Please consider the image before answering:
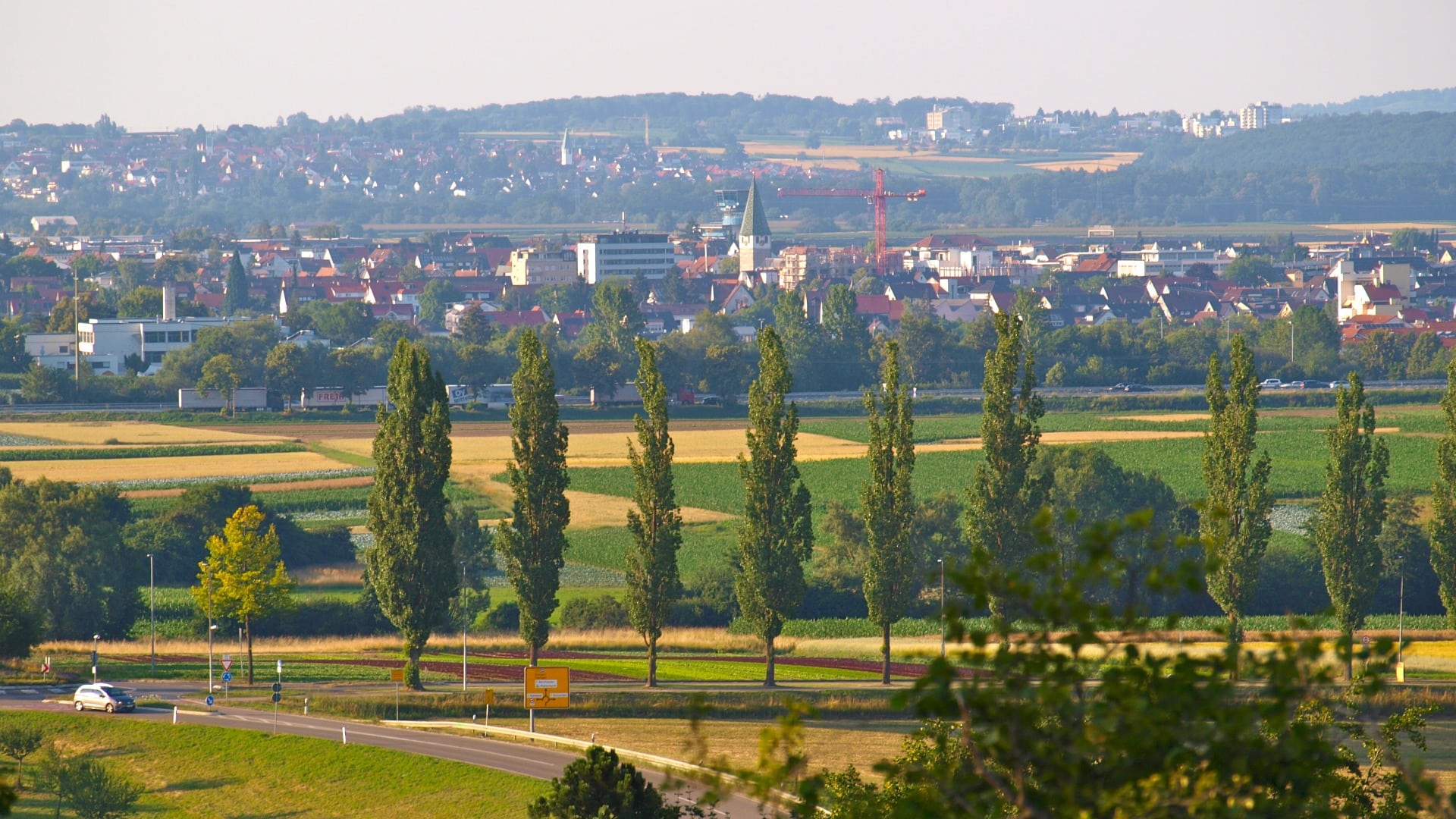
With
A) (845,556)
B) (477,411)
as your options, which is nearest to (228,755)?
(845,556)

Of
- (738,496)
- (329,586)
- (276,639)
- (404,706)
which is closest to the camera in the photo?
(404,706)

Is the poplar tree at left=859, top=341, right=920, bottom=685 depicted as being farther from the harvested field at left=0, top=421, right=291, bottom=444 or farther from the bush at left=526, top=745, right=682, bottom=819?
the harvested field at left=0, top=421, right=291, bottom=444

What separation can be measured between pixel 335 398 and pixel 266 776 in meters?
76.6

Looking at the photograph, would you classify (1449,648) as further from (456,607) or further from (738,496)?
(738,496)

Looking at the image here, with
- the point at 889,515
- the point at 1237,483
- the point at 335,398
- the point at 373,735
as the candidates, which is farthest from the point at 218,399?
the point at 1237,483

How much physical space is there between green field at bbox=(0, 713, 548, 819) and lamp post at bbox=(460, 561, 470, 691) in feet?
21.9

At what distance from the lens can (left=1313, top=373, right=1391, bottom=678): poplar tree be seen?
4969 centimetres

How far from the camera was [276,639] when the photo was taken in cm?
5722

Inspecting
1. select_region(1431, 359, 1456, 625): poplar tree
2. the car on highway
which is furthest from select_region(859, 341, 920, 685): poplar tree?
the car on highway

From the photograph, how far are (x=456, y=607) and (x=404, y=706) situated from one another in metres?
14.9

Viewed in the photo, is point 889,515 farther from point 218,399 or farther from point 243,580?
point 218,399

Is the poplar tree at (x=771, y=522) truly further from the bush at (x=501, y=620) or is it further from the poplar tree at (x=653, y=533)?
the bush at (x=501, y=620)

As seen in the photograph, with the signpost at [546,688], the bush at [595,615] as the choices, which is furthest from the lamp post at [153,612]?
the signpost at [546,688]

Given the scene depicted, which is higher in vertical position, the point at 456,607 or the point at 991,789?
the point at 991,789
